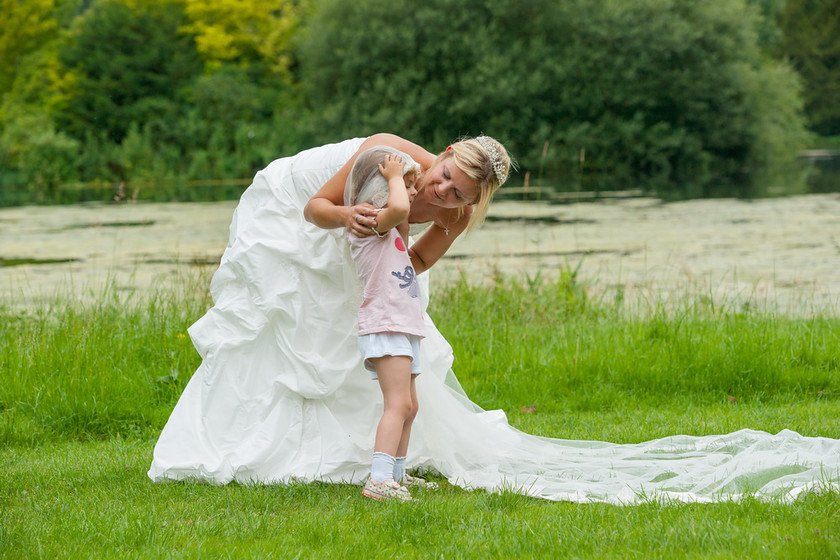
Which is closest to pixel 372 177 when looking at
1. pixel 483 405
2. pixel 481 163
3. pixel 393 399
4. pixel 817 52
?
pixel 481 163

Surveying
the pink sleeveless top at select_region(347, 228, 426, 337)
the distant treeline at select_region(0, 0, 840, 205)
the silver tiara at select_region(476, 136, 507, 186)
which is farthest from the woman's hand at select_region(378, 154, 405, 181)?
the distant treeline at select_region(0, 0, 840, 205)

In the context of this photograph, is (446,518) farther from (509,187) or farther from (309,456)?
(509,187)

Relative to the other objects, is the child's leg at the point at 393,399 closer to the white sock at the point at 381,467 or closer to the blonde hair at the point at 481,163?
the white sock at the point at 381,467

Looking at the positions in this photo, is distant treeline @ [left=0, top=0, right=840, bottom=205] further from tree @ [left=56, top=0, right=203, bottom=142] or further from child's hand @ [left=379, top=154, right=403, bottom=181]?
child's hand @ [left=379, top=154, right=403, bottom=181]

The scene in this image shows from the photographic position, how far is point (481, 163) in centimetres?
398

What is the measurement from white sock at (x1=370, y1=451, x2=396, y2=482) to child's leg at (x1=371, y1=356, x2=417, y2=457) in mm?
25

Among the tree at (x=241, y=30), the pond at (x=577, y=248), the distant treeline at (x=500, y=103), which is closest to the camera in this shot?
the pond at (x=577, y=248)

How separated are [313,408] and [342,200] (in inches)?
37.8

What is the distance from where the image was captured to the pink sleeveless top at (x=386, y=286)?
3.98 m

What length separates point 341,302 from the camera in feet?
14.2

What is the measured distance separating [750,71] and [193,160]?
19.2 metres

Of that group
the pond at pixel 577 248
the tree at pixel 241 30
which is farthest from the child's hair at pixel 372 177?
the tree at pixel 241 30

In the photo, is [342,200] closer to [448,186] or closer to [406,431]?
[448,186]

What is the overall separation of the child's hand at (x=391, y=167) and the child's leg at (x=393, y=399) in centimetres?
77
